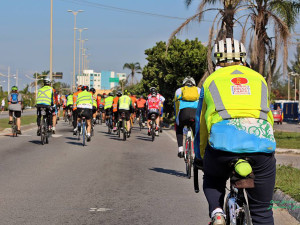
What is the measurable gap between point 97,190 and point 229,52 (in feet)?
15.3

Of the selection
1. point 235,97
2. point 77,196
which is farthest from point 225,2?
point 235,97

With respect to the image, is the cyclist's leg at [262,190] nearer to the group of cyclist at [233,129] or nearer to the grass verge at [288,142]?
the group of cyclist at [233,129]

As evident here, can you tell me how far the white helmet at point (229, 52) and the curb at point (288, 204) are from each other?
2.60m

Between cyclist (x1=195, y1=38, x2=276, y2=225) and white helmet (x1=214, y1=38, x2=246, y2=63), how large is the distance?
0.10 m

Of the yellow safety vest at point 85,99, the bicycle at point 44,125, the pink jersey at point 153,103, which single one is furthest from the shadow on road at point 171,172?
the pink jersey at point 153,103

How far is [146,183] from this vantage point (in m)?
9.02

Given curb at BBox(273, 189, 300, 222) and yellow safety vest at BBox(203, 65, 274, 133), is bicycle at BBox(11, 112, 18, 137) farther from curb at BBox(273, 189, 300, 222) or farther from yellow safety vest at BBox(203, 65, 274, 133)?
yellow safety vest at BBox(203, 65, 274, 133)

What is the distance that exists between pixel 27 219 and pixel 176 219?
1.73 m

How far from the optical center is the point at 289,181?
831cm

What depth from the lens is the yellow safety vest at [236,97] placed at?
3.74 meters

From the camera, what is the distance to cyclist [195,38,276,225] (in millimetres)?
3662

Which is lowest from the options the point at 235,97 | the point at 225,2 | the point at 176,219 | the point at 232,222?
the point at 176,219

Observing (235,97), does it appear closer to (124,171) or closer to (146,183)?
(146,183)

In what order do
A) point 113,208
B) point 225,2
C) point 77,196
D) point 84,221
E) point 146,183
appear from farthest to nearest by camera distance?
point 225,2
point 146,183
point 77,196
point 113,208
point 84,221
